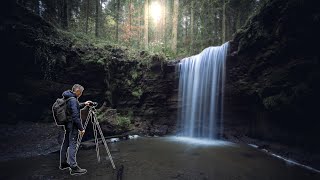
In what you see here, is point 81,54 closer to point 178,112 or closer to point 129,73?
point 129,73

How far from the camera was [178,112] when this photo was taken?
16.4m

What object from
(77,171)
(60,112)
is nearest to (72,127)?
(60,112)

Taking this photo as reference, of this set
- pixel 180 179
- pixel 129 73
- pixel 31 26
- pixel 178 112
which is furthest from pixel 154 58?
pixel 180 179

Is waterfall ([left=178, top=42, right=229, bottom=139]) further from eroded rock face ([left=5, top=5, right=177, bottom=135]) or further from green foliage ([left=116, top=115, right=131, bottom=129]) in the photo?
green foliage ([left=116, top=115, right=131, bottom=129])

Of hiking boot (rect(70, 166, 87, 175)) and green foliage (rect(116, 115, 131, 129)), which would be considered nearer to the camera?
hiking boot (rect(70, 166, 87, 175))

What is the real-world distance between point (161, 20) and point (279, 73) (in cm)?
1866

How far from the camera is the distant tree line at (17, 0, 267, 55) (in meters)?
21.2

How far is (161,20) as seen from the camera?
26984 mm

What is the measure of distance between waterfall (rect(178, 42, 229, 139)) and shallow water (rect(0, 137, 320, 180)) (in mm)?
3826

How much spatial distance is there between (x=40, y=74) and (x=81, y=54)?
2.78m

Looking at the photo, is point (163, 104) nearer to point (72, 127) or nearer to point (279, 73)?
point (279, 73)

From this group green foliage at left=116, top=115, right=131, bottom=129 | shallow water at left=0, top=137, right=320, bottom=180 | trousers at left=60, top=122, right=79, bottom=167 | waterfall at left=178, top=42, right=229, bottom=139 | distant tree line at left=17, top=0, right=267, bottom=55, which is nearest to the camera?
trousers at left=60, top=122, right=79, bottom=167

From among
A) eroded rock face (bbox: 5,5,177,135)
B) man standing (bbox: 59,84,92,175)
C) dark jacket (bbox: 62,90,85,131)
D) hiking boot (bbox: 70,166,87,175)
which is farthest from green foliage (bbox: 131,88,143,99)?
dark jacket (bbox: 62,90,85,131)

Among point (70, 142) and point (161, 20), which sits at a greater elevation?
point (161, 20)
